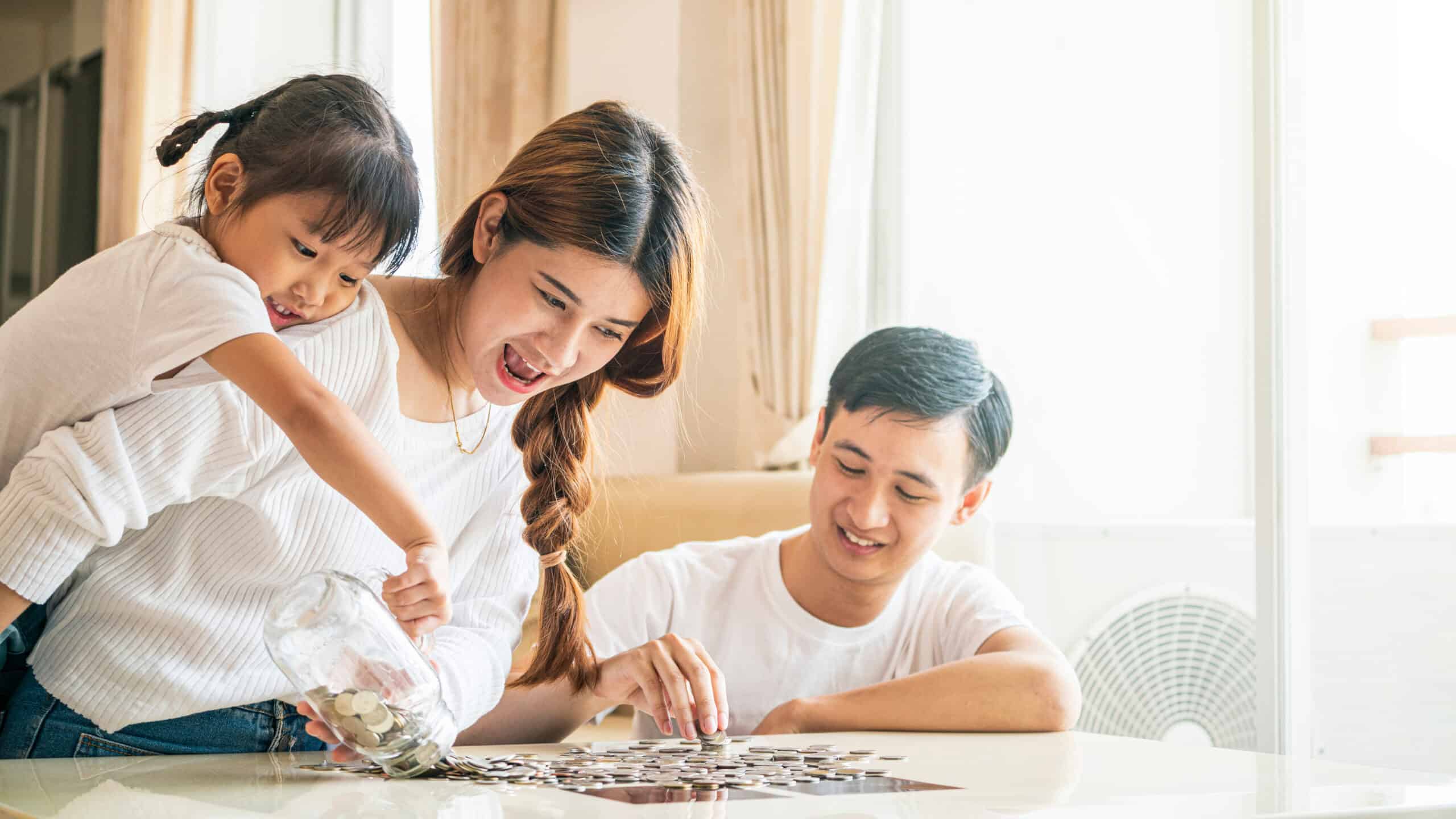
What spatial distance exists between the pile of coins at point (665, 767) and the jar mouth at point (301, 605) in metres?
0.17

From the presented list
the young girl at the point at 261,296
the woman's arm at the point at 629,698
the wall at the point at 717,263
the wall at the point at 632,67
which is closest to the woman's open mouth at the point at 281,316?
the young girl at the point at 261,296

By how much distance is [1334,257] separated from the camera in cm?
223

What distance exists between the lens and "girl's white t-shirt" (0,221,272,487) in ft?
3.37

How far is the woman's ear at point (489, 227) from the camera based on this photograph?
1.38 meters

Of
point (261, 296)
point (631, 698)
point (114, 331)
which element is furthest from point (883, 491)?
point (114, 331)

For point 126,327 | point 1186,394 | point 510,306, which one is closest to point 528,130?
point 1186,394

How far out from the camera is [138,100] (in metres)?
4.38

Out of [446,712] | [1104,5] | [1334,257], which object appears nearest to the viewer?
[446,712]

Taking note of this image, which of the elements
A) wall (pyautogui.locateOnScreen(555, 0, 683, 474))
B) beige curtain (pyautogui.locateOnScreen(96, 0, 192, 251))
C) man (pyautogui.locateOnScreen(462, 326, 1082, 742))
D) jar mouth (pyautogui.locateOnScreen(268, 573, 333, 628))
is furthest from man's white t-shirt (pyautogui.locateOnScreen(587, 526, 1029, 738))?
beige curtain (pyautogui.locateOnScreen(96, 0, 192, 251))

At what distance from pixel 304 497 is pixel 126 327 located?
21 cm

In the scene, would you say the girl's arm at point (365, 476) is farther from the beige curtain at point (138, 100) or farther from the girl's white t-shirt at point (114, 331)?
the beige curtain at point (138, 100)

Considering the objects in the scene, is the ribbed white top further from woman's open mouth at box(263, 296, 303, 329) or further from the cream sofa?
the cream sofa

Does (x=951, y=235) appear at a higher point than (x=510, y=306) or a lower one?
higher

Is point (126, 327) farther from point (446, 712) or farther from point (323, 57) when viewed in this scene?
point (323, 57)
